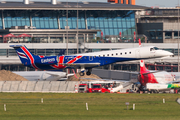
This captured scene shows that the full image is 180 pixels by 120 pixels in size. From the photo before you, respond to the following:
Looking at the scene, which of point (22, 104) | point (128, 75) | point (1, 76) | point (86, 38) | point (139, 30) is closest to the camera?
point (22, 104)

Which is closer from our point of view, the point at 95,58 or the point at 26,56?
the point at 95,58

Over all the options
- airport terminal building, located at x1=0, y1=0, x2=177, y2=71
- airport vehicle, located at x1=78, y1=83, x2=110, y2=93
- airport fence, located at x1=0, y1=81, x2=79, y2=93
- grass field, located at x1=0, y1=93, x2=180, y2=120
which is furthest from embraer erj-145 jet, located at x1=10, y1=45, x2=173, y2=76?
airport terminal building, located at x1=0, y1=0, x2=177, y2=71

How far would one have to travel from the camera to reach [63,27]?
465 feet

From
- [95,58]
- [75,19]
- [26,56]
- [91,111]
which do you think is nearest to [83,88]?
[95,58]

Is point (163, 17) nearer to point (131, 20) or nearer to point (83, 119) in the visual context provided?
point (131, 20)

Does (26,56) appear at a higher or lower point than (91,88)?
higher

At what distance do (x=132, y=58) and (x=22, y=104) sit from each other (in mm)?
24164

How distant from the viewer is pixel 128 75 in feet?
289

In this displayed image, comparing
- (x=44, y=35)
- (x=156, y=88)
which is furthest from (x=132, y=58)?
(x=44, y=35)

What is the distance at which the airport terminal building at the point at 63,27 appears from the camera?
11288 centimetres

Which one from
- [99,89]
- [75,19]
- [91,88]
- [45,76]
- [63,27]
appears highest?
[75,19]

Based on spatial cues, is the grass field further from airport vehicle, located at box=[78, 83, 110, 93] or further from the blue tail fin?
the blue tail fin

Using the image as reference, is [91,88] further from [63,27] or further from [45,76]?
[63,27]

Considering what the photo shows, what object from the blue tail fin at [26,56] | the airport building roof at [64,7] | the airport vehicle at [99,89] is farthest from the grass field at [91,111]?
the airport building roof at [64,7]
